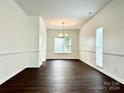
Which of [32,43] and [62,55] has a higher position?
[32,43]

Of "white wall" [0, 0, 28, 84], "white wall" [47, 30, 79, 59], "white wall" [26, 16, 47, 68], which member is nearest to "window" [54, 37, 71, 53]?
"white wall" [47, 30, 79, 59]

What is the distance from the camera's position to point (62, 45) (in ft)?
42.6

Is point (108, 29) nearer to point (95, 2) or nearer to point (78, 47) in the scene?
point (95, 2)

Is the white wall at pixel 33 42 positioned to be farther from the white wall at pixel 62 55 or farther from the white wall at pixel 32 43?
the white wall at pixel 62 55

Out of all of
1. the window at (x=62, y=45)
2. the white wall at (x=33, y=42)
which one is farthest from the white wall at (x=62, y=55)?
the white wall at (x=33, y=42)

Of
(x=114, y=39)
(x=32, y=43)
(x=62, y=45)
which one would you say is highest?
(x=114, y=39)

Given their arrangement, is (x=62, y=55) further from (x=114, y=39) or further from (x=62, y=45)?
(x=114, y=39)

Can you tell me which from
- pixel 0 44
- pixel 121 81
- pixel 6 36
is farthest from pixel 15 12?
pixel 121 81

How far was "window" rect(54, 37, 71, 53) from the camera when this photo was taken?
12.9 meters

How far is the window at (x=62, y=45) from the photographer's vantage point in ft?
42.4

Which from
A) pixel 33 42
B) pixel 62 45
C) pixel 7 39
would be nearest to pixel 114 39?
pixel 7 39

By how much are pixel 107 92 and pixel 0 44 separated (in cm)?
313

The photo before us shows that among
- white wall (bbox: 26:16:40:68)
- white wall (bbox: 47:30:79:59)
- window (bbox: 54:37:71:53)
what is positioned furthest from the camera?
window (bbox: 54:37:71:53)

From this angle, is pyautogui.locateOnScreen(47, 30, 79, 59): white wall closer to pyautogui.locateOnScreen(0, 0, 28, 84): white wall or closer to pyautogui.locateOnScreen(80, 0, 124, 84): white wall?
pyautogui.locateOnScreen(80, 0, 124, 84): white wall
